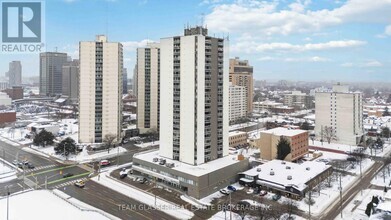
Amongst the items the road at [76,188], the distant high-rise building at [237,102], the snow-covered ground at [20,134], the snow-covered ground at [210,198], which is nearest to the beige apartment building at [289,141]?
the snow-covered ground at [210,198]

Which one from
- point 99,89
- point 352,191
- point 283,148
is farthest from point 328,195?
point 99,89

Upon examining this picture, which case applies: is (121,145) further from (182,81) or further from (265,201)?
(265,201)

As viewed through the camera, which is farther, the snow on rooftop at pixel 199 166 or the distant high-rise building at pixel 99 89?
the distant high-rise building at pixel 99 89

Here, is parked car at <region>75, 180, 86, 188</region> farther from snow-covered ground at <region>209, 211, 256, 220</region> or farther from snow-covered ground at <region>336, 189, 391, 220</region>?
snow-covered ground at <region>336, 189, 391, 220</region>

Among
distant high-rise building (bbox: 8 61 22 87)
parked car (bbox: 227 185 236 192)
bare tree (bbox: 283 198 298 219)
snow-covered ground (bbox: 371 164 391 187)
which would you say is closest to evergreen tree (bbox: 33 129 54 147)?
parked car (bbox: 227 185 236 192)

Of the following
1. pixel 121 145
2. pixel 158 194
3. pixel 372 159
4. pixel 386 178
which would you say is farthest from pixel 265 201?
pixel 121 145

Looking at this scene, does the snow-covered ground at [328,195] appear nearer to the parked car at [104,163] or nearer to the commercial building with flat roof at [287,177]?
the commercial building with flat roof at [287,177]
